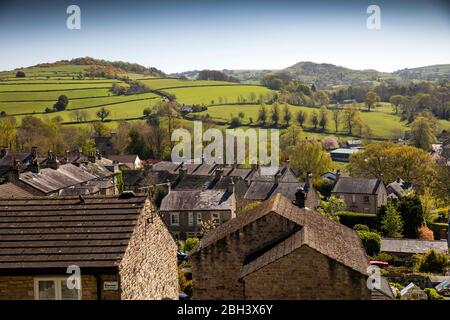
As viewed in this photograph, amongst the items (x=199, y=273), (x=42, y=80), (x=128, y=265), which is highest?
(x=42, y=80)

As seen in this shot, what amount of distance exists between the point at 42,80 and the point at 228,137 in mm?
37599

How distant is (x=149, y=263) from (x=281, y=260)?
300 centimetres

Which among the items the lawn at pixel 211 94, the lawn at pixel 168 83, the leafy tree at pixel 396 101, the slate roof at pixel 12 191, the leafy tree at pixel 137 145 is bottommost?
the leafy tree at pixel 137 145

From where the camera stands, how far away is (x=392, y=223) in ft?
117

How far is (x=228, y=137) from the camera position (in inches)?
2798

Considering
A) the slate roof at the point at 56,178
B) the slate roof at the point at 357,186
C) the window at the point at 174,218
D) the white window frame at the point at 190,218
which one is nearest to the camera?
the slate roof at the point at 56,178

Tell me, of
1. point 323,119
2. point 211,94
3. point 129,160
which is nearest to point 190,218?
point 129,160

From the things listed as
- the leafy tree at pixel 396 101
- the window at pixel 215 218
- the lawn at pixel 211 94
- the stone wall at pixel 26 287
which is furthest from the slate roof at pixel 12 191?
the leafy tree at pixel 396 101

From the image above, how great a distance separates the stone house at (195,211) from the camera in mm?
37344

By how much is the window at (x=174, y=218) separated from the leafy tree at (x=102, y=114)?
49843 mm

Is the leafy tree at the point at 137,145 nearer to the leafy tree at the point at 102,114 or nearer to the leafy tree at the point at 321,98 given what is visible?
the leafy tree at the point at 102,114

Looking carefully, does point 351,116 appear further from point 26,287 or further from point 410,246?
point 26,287
